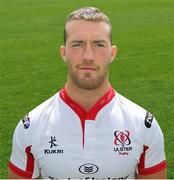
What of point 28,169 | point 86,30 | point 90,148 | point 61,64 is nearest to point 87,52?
point 86,30

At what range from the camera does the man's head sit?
254 cm

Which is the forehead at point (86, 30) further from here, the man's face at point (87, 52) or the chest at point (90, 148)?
the chest at point (90, 148)

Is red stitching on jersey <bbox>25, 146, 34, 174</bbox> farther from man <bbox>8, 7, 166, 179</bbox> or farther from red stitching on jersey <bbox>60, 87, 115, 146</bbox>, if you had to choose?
red stitching on jersey <bbox>60, 87, 115, 146</bbox>

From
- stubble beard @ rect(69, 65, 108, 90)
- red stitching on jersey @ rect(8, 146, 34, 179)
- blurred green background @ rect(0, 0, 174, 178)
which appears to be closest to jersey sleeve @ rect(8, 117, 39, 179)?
red stitching on jersey @ rect(8, 146, 34, 179)

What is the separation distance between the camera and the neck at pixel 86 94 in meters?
2.66

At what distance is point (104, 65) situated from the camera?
2562mm

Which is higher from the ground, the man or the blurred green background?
the man

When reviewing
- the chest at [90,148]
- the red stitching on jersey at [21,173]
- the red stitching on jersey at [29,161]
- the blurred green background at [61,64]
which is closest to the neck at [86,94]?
the chest at [90,148]

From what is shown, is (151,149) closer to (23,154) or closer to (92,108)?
(92,108)

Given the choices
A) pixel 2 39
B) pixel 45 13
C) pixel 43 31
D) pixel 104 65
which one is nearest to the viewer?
pixel 104 65

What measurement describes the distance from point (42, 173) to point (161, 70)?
304 inches

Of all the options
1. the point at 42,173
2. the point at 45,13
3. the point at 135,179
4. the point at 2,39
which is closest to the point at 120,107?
the point at 135,179

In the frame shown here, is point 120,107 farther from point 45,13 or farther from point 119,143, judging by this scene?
point 45,13

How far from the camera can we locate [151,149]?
2.64m
